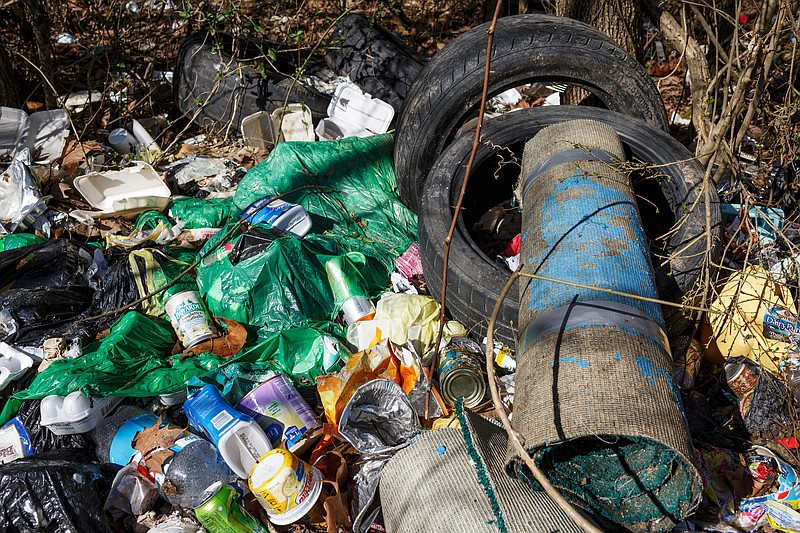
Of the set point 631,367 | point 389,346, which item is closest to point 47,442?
point 389,346

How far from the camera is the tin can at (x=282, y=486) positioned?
2289 millimetres

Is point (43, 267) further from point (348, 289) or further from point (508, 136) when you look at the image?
point (508, 136)

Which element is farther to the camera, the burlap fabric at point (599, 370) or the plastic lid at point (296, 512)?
the plastic lid at point (296, 512)

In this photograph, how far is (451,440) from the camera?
7.32 ft

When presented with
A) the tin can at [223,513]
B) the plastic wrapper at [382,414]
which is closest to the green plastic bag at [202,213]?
the plastic wrapper at [382,414]

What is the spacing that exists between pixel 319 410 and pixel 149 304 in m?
1.14

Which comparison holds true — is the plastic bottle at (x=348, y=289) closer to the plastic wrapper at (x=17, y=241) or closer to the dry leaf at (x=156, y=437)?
the dry leaf at (x=156, y=437)

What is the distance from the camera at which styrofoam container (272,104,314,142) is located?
457 cm

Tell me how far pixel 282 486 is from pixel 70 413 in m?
1.04

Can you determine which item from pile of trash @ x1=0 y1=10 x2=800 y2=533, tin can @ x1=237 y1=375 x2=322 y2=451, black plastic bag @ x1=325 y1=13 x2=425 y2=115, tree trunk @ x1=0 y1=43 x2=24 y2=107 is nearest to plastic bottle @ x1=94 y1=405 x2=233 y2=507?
pile of trash @ x1=0 y1=10 x2=800 y2=533

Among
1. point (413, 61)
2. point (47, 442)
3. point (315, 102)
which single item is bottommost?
point (47, 442)

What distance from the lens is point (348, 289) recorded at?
3.34 meters

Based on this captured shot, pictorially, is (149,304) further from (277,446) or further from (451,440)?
(451,440)

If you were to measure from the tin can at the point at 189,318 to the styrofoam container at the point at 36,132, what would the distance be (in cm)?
188
